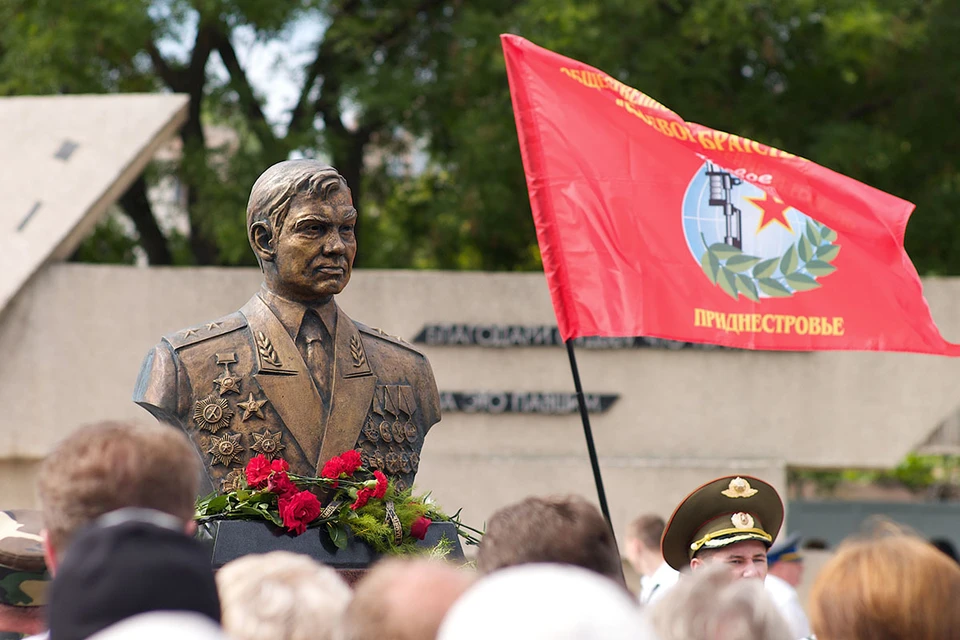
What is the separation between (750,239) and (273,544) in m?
3.12

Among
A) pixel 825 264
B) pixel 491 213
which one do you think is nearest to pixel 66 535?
pixel 825 264

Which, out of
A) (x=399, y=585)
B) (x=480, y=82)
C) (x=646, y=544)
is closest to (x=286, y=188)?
(x=399, y=585)

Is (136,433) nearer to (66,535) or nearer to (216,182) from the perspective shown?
(66,535)

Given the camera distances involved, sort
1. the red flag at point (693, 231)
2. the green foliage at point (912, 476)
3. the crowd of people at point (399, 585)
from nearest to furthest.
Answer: the crowd of people at point (399, 585) → the red flag at point (693, 231) → the green foliage at point (912, 476)

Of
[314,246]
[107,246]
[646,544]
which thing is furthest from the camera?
[107,246]

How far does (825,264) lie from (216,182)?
8.89 meters

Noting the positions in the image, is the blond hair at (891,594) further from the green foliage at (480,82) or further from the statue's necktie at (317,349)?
the green foliage at (480,82)

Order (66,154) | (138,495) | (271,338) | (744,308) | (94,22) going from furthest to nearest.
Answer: (94,22), (66,154), (744,308), (271,338), (138,495)

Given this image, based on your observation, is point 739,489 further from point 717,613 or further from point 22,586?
point 22,586

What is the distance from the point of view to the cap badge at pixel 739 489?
193 inches

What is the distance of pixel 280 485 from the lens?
452 centimetres

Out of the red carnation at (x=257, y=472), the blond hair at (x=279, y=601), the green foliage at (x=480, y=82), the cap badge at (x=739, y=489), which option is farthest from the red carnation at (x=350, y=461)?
the green foliage at (x=480, y=82)

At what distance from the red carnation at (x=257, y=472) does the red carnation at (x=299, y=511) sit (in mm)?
95

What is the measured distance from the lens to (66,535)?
2.47m
